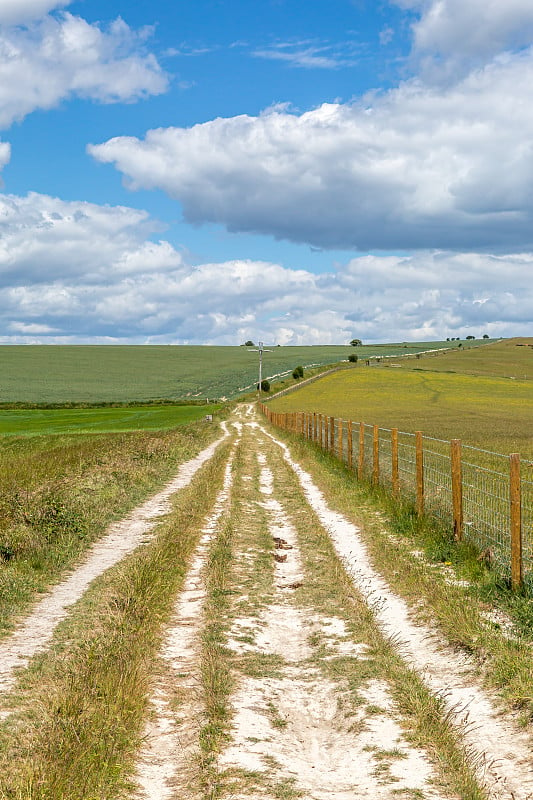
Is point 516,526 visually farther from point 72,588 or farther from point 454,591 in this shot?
point 72,588

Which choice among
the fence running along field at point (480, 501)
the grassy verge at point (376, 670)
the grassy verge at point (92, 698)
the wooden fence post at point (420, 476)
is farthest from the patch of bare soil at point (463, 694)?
the wooden fence post at point (420, 476)

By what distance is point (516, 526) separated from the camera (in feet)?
30.7

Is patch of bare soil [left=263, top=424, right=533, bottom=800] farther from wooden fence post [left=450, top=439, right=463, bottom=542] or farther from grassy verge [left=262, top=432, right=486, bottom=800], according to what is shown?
wooden fence post [left=450, top=439, right=463, bottom=542]

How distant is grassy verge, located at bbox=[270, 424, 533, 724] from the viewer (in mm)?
6809

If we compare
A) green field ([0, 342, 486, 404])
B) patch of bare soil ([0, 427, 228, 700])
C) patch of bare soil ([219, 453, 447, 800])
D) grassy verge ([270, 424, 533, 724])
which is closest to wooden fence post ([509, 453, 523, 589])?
grassy verge ([270, 424, 533, 724])

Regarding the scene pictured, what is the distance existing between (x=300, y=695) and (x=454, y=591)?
3.50 metres

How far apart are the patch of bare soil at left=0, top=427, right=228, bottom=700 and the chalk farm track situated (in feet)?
0.11

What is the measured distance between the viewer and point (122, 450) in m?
28.2

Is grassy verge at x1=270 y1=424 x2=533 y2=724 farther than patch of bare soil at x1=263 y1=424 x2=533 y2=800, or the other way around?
grassy verge at x1=270 y1=424 x2=533 y2=724

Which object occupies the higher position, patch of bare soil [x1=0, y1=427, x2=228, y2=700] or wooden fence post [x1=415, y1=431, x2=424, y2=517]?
wooden fence post [x1=415, y1=431, x2=424, y2=517]

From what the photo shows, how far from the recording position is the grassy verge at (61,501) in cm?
1089

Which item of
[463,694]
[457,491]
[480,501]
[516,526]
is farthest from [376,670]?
[480,501]

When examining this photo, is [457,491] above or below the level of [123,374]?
below

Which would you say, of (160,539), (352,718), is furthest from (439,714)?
(160,539)
